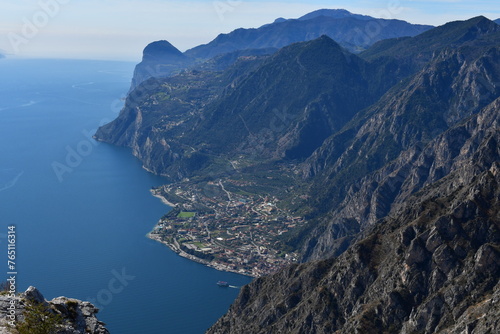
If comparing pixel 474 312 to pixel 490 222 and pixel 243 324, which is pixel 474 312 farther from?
pixel 243 324

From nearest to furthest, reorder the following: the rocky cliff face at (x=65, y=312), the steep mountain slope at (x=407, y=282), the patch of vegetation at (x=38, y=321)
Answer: the patch of vegetation at (x=38, y=321) < the rocky cliff face at (x=65, y=312) < the steep mountain slope at (x=407, y=282)

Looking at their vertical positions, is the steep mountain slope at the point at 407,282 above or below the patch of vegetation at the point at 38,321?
below

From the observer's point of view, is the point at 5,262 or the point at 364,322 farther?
the point at 5,262

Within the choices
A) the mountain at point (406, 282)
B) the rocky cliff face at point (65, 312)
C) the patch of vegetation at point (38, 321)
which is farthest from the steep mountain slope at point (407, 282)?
the patch of vegetation at point (38, 321)

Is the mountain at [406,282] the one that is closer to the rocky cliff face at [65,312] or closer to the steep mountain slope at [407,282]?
the steep mountain slope at [407,282]

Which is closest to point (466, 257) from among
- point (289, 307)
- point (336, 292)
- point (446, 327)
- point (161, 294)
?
point (446, 327)

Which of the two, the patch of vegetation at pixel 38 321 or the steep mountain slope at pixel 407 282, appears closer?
the patch of vegetation at pixel 38 321

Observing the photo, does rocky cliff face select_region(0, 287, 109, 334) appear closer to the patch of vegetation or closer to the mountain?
the patch of vegetation
